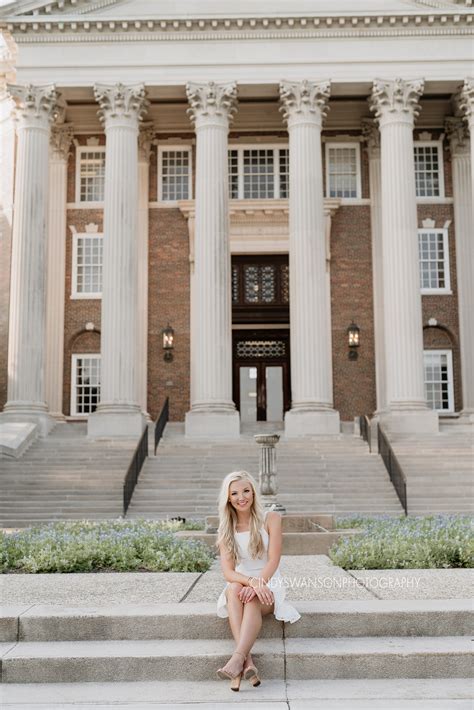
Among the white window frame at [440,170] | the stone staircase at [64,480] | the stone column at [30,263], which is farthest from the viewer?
the white window frame at [440,170]

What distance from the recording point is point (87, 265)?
1228 inches

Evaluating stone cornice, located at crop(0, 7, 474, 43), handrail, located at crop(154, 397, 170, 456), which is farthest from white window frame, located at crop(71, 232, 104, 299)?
stone cornice, located at crop(0, 7, 474, 43)

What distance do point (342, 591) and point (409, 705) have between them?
2278mm

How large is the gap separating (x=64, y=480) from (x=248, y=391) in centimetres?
1175

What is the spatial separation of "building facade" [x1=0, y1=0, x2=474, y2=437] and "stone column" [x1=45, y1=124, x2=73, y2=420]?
0.26ft

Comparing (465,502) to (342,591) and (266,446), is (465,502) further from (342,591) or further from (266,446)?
(342,591)

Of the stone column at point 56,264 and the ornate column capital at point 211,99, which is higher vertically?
the ornate column capital at point 211,99

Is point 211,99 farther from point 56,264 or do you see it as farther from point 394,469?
point 394,469

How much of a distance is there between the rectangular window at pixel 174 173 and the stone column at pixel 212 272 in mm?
4256

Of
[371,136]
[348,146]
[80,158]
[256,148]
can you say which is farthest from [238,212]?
[80,158]

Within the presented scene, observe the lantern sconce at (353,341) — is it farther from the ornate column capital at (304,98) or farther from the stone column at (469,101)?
the ornate column capital at (304,98)

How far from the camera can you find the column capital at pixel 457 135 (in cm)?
3052

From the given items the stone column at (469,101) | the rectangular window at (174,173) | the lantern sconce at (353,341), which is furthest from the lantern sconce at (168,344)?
the stone column at (469,101)

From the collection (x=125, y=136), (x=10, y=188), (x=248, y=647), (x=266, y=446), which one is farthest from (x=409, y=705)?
(x=10, y=188)
